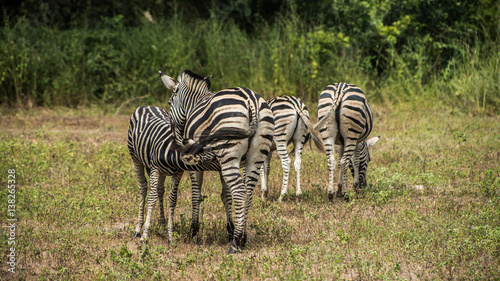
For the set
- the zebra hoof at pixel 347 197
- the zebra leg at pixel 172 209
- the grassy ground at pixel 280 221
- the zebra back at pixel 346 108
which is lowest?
the zebra hoof at pixel 347 197

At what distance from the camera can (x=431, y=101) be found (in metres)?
14.2

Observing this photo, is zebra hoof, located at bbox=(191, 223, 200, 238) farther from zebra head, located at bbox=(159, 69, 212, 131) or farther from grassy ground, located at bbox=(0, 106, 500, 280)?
zebra head, located at bbox=(159, 69, 212, 131)

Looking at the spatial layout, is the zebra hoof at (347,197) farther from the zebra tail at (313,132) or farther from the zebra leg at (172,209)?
the zebra leg at (172,209)

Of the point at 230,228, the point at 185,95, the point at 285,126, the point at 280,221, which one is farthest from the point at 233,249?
the point at 285,126

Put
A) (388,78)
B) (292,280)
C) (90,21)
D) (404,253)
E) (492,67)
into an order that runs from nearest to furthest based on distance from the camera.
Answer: (292,280) → (404,253) → (492,67) → (388,78) → (90,21)

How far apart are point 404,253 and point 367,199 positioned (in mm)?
2223

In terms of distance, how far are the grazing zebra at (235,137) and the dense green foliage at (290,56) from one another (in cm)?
914

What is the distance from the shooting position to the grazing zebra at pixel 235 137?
5219 mm

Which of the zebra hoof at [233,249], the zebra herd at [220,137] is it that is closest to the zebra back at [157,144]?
the zebra herd at [220,137]

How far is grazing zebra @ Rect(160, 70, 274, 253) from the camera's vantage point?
522 cm

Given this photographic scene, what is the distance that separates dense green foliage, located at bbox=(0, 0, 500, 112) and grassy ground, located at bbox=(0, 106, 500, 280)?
399cm

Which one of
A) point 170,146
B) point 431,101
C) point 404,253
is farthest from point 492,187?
point 431,101

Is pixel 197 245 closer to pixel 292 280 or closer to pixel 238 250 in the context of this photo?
pixel 238 250

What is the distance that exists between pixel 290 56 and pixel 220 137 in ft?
33.0
